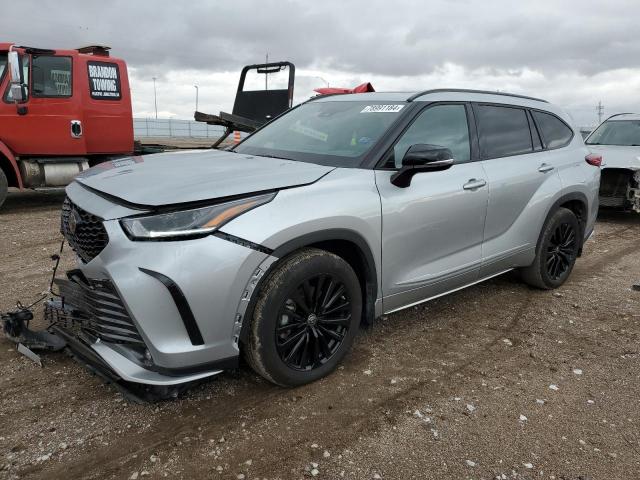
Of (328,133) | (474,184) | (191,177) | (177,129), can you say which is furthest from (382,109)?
(177,129)

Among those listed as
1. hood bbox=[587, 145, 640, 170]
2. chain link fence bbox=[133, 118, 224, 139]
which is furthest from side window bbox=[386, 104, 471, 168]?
chain link fence bbox=[133, 118, 224, 139]

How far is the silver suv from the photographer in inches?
95.5

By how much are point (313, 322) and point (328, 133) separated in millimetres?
1395

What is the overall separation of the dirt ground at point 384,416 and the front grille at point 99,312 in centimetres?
45

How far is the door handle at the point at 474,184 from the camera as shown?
3.64m

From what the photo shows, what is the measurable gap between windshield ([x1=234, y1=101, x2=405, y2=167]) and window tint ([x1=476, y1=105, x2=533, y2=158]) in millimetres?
845

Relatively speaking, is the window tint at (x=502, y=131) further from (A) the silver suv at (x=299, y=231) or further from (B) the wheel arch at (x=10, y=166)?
(B) the wheel arch at (x=10, y=166)

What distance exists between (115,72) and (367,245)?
24.5 feet

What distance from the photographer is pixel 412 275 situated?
11.1ft

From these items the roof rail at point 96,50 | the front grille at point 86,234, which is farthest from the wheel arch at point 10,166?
the front grille at point 86,234

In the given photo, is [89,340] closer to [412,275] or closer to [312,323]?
[312,323]

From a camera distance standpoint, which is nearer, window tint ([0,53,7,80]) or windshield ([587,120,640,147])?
window tint ([0,53,7,80])

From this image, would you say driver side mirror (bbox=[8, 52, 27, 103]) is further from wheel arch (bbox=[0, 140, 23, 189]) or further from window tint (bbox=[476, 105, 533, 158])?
window tint (bbox=[476, 105, 533, 158])

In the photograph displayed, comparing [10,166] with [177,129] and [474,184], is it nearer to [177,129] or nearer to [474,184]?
[474,184]
